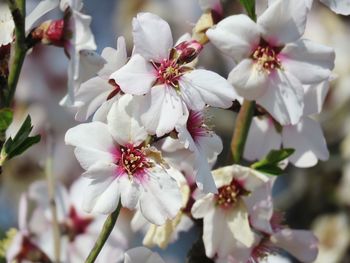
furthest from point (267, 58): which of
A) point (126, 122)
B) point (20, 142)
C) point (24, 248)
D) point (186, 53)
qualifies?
point (24, 248)

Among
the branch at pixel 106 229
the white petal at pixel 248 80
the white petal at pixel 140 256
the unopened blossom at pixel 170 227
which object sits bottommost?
the unopened blossom at pixel 170 227

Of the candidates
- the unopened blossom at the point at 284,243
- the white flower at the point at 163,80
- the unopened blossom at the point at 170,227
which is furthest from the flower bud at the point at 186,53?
the unopened blossom at the point at 284,243

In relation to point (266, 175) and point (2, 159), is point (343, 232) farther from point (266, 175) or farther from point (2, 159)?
point (2, 159)

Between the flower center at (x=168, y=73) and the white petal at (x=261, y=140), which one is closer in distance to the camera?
the flower center at (x=168, y=73)

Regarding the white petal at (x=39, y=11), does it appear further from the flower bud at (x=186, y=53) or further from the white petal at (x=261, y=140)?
the white petal at (x=261, y=140)

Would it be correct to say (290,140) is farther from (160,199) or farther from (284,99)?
(160,199)

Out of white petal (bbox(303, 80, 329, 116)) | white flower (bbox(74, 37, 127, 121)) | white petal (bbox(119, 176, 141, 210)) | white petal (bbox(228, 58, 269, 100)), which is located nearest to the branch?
white petal (bbox(119, 176, 141, 210))
